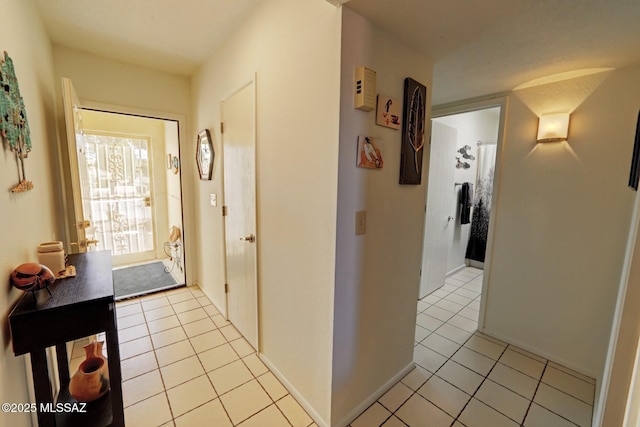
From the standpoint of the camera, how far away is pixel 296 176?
59.4 inches

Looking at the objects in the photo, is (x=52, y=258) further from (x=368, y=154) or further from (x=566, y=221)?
(x=566, y=221)

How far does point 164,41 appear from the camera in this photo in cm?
220

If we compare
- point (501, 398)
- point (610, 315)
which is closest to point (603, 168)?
point (610, 315)

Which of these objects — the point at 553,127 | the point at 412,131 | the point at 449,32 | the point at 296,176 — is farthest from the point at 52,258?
the point at 553,127

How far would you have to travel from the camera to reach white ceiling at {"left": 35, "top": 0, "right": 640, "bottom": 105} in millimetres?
1197

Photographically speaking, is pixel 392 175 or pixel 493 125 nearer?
pixel 392 175

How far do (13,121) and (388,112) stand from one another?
1685mm

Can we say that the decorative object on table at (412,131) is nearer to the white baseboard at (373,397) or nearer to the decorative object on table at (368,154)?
the decorative object on table at (368,154)

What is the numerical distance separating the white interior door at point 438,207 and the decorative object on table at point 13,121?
309 centimetres

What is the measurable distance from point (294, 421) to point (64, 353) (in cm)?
147

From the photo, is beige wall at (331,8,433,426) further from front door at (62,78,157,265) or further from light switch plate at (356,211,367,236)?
front door at (62,78,157,265)

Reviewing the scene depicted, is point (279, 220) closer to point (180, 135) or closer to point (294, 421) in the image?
point (294, 421)

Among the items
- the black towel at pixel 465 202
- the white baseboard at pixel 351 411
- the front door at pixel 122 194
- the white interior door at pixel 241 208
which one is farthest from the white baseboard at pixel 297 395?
the front door at pixel 122 194

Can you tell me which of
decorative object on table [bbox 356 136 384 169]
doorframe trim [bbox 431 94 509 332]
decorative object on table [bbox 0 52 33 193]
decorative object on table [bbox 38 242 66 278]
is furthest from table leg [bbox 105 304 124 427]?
doorframe trim [bbox 431 94 509 332]
